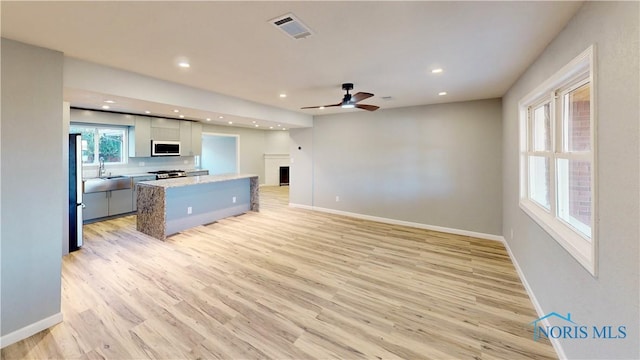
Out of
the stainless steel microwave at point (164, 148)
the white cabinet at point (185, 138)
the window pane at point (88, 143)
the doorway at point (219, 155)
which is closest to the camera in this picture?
the window pane at point (88, 143)

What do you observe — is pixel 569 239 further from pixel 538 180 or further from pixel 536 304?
pixel 538 180

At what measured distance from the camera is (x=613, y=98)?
132 centimetres

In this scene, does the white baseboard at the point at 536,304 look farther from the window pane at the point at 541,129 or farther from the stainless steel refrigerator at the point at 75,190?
the stainless steel refrigerator at the point at 75,190

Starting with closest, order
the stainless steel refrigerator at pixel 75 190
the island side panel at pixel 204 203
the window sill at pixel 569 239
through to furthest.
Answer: the window sill at pixel 569 239 < the stainless steel refrigerator at pixel 75 190 < the island side panel at pixel 204 203

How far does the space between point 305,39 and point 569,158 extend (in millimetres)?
2314

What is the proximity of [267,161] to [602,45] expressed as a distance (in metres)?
10.3

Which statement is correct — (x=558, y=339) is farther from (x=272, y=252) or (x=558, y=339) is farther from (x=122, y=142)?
(x=122, y=142)

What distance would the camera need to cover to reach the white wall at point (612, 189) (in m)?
1.18

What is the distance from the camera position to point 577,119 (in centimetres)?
206

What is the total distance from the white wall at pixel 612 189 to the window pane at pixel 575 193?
287 mm

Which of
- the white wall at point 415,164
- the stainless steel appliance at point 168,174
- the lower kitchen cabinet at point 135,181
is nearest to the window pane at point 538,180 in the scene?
the white wall at point 415,164

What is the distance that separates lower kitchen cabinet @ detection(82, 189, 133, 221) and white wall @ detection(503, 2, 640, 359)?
7.32 m

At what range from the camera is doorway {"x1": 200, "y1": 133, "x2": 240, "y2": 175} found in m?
10.0

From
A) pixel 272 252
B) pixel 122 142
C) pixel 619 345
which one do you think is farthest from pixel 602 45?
pixel 122 142
